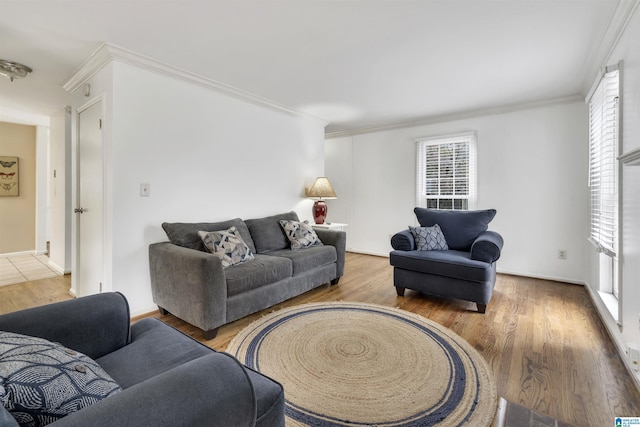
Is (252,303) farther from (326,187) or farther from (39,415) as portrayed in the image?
(326,187)

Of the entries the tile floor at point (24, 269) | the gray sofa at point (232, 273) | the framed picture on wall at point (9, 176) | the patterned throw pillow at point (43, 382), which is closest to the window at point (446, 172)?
the gray sofa at point (232, 273)

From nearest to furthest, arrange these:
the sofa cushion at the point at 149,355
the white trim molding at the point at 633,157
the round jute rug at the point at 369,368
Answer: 1. the sofa cushion at the point at 149,355
2. the white trim molding at the point at 633,157
3. the round jute rug at the point at 369,368

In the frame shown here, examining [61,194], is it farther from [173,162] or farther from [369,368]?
[369,368]

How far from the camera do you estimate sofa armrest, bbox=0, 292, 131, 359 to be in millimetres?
1146

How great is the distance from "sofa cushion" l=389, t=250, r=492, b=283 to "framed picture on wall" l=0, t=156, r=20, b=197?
6278 millimetres

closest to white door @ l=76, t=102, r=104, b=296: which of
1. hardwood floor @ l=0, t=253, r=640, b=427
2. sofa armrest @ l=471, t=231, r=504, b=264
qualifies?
hardwood floor @ l=0, t=253, r=640, b=427

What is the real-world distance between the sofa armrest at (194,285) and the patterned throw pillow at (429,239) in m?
2.10

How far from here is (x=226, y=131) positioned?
3.41m

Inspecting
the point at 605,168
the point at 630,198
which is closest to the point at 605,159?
the point at 605,168

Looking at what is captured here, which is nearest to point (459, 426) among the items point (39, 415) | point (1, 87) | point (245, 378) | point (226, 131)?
point (245, 378)

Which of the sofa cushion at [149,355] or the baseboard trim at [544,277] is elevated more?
the sofa cushion at [149,355]

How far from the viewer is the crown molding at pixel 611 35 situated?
1.90m

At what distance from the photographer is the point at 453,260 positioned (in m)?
2.86

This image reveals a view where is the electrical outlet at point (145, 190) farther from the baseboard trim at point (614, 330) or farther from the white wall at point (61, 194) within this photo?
the baseboard trim at point (614, 330)
